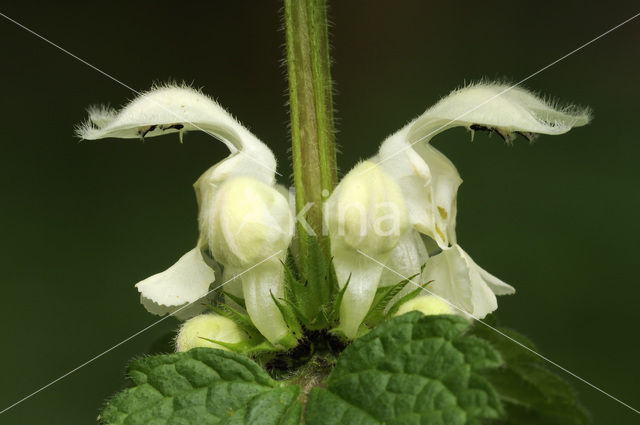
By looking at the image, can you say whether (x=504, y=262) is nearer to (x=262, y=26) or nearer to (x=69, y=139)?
(x=262, y=26)

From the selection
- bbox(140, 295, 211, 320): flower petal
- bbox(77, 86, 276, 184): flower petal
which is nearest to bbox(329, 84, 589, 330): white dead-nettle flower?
bbox(77, 86, 276, 184): flower petal

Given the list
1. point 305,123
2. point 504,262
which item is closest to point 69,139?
point 504,262

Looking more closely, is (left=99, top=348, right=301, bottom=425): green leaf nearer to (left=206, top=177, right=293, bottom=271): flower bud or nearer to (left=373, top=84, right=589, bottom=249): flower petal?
(left=206, top=177, right=293, bottom=271): flower bud

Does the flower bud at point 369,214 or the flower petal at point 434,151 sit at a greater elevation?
the flower petal at point 434,151

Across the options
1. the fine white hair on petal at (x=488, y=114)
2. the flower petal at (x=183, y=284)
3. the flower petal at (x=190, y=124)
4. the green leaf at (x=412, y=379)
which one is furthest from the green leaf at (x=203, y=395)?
the fine white hair on petal at (x=488, y=114)

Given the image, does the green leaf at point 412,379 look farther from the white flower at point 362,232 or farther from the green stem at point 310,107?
the green stem at point 310,107

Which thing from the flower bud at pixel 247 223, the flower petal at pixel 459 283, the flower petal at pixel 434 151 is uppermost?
the flower petal at pixel 434 151

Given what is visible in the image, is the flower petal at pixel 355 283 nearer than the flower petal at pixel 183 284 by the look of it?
Yes
